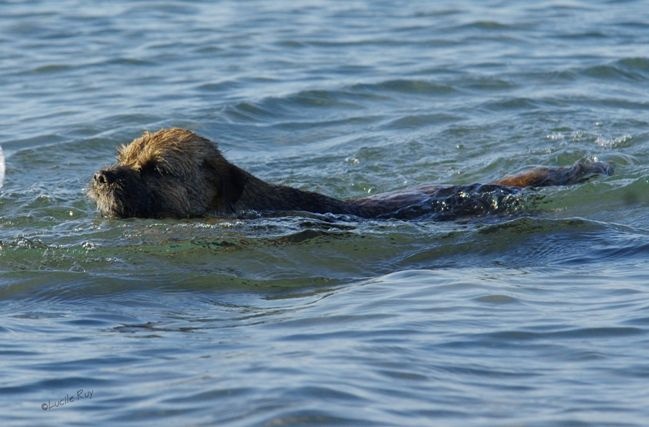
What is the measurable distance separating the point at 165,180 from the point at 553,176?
3.24m

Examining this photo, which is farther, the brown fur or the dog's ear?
the dog's ear

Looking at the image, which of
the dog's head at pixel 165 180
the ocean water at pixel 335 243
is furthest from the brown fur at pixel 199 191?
the ocean water at pixel 335 243

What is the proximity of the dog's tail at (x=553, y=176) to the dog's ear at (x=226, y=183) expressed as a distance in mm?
2191

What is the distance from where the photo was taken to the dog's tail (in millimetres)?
10930

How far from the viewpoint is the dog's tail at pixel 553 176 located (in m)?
10.9

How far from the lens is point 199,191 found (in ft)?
33.0

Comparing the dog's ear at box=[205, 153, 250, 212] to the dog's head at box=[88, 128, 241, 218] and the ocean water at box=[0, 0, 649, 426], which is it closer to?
the dog's head at box=[88, 128, 241, 218]

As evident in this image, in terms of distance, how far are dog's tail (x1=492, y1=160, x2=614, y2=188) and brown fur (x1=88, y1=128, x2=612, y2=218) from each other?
0.28 meters

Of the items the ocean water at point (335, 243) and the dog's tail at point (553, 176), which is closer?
the ocean water at point (335, 243)

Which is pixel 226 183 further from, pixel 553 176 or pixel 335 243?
pixel 553 176

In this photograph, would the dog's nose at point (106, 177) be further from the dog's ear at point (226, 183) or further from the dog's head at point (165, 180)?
the dog's ear at point (226, 183)

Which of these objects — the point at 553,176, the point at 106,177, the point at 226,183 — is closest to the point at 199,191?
the point at 226,183

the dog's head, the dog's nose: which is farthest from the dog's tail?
the dog's nose

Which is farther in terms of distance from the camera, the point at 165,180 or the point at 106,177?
the point at 165,180
